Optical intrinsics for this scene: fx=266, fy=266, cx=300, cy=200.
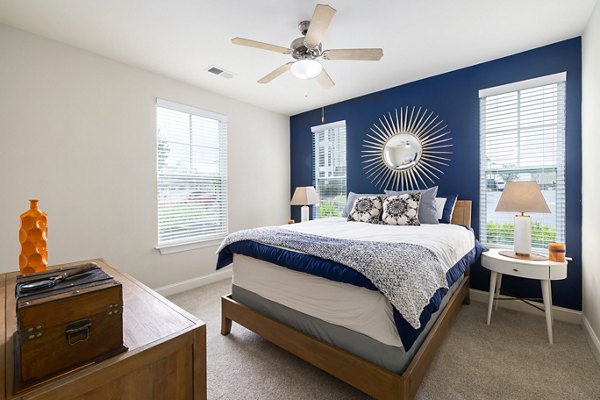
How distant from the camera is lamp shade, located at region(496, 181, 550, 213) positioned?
7.34ft

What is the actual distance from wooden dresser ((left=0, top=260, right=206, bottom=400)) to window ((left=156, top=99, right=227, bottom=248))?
2118 mm

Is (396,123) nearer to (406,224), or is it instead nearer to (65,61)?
(406,224)

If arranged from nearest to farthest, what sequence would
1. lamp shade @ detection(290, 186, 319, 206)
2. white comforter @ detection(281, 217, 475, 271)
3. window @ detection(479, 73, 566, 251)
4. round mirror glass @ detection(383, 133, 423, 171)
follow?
1. white comforter @ detection(281, 217, 475, 271)
2. window @ detection(479, 73, 566, 251)
3. round mirror glass @ detection(383, 133, 423, 171)
4. lamp shade @ detection(290, 186, 319, 206)

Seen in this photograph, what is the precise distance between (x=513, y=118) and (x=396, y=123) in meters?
1.25

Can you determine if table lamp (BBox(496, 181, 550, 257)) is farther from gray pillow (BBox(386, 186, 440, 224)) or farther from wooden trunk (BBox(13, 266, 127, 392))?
wooden trunk (BBox(13, 266, 127, 392))

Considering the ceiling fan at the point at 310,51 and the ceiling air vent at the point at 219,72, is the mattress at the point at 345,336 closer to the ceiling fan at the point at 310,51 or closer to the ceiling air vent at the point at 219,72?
the ceiling fan at the point at 310,51

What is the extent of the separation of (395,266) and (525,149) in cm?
242

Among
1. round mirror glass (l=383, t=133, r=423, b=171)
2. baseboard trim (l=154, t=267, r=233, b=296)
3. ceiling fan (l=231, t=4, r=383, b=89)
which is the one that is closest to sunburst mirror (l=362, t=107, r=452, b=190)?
round mirror glass (l=383, t=133, r=423, b=171)

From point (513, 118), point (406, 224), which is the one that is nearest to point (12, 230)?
point (406, 224)

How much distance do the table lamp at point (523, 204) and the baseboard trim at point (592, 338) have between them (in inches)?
Result: 26.5

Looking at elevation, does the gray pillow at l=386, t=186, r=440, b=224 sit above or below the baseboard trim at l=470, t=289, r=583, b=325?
above

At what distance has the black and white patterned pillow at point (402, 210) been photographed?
277cm

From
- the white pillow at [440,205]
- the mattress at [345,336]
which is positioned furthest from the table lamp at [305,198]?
the mattress at [345,336]

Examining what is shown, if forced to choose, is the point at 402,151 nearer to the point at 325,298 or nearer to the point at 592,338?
the point at 592,338
